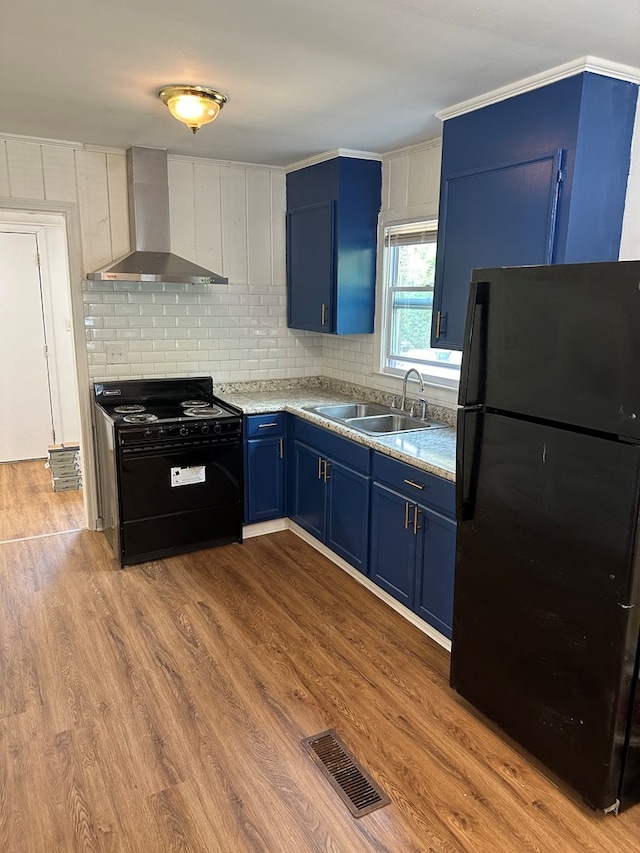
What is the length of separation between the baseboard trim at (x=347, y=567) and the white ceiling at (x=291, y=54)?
243 cm

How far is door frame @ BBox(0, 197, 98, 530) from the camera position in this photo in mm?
3664

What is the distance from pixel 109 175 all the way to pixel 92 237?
0.40 metres

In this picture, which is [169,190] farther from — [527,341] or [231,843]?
[231,843]

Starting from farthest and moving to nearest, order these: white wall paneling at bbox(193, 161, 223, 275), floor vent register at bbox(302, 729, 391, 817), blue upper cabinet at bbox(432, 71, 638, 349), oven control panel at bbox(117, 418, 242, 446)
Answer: white wall paneling at bbox(193, 161, 223, 275), oven control panel at bbox(117, 418, 242, 446), blue upper cabinet at bbox(432, 71, 638, 349), floor vent register at bbox(302, 729, 391, 817)

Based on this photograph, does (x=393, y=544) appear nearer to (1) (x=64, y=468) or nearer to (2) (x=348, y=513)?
(2) (x=348, y=513)

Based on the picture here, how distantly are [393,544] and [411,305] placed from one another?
5.12ft

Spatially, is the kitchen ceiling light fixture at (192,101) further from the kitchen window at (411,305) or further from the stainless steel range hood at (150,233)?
the kitchen window at (411,305)

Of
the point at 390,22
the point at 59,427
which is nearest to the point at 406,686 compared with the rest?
the point at 390,22

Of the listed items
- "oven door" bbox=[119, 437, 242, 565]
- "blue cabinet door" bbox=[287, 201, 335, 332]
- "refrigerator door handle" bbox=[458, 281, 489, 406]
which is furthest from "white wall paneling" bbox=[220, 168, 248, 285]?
"refrigerator door handle" bbox=[458, 281, 489, 406]

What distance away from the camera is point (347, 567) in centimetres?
361

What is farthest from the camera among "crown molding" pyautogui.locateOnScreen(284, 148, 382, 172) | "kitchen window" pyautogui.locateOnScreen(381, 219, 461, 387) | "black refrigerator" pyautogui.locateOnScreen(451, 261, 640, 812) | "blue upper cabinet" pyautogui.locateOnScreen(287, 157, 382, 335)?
"blue upper cabinet" pyautogui.locateOnScreen(287, 157, 382, 335)

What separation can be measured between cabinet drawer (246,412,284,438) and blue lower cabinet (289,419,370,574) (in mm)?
117

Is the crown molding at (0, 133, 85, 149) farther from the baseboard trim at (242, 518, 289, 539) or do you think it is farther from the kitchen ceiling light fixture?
the baseboard trim at (242, 518, 289, 539)

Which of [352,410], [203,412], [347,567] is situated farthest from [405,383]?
[203,412]
